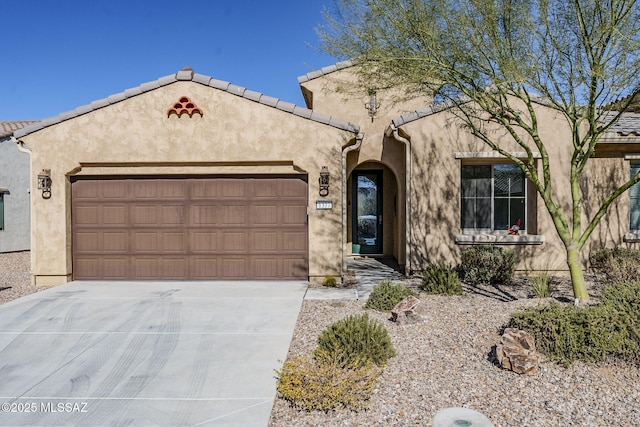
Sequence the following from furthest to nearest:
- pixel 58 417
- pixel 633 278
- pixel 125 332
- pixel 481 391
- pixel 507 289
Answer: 1. pixel 507 289
2. pixel 633 278
3. pixel 125 332
4. pixel 481 391
5. pixel 58 417

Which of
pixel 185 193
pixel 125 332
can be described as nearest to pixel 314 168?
pixel 185 193

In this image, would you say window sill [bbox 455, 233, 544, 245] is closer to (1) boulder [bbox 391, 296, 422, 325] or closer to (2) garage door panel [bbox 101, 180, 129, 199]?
(1) boulder [bbox 391, 296, 422, 325]

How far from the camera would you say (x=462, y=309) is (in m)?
7.38

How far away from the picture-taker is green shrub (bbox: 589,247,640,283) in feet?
28.0

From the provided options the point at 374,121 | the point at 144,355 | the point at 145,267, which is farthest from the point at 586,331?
the point at 145,267

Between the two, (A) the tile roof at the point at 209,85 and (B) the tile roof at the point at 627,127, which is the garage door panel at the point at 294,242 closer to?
(A) the tile roof at the point at 209,85

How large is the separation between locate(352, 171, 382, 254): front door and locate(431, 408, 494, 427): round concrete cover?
10.5 m

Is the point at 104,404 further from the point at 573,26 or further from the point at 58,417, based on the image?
the point at 573,26

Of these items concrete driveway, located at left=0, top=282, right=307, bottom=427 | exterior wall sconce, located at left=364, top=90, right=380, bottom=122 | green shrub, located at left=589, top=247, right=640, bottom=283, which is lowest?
concrete driveway, located at left=0, top=282, right=307, bottom=427

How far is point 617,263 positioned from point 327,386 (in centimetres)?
803

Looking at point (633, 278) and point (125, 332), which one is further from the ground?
point (633, 278)

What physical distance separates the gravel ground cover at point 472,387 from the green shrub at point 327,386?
0.09 meters

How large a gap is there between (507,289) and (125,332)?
7.41 metres

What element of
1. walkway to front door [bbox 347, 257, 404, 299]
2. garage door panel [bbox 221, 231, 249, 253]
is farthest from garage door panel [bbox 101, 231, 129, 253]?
walkway to front door [bbox 347, 257, 404, 299]
